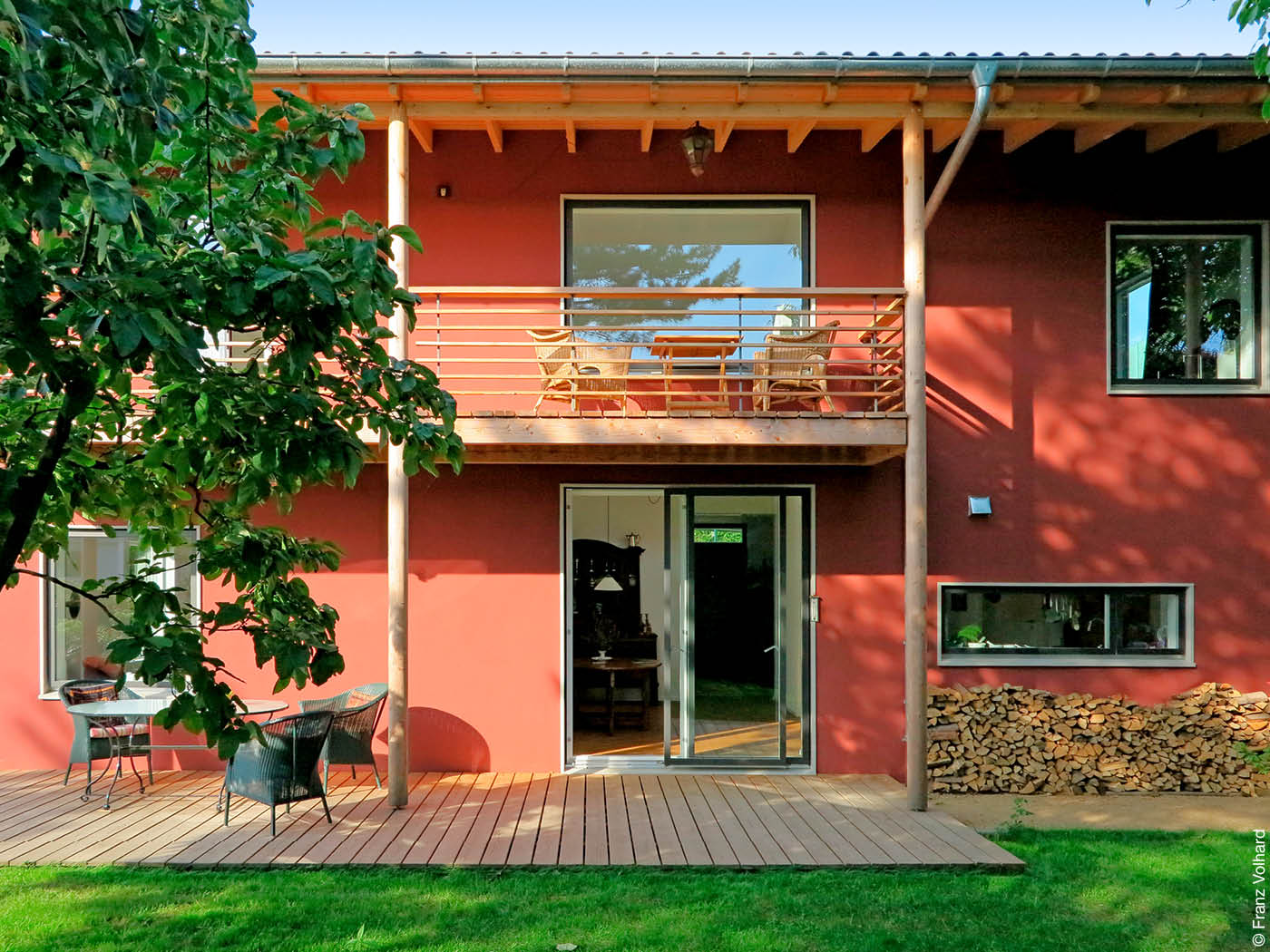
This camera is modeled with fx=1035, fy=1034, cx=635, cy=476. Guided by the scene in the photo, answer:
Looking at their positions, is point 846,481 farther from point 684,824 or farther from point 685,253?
point 684,824

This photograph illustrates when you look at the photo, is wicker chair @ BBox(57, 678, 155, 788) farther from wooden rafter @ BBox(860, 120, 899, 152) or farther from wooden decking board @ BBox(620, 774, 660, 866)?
wooden rafter @ BBox(860, 120, 899, 152)

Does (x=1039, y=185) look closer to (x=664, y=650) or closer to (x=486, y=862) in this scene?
(x=664, y=650)

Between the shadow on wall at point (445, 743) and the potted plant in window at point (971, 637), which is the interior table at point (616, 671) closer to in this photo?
the shadow on wall at point (445, 743)

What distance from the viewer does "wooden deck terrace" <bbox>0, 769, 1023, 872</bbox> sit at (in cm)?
591

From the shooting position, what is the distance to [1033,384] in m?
8.48

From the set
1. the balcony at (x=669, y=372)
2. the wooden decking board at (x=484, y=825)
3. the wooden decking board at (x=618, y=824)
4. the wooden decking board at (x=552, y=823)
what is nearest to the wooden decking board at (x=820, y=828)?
the wooden decking board at (x=618, y=824)

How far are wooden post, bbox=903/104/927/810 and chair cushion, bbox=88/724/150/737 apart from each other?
17.9 feet

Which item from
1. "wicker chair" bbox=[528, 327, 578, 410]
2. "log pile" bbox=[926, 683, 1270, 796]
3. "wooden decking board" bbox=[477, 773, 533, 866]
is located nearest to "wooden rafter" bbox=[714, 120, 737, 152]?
"wicker chair" bbox=[528, 327, 578, 410]

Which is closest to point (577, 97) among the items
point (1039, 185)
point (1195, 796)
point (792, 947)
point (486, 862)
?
point (1039, 185)

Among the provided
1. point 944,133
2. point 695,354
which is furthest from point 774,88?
point 695,354

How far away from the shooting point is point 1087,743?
26.6ft

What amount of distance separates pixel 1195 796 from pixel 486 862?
563cm

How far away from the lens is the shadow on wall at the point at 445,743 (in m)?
8.30

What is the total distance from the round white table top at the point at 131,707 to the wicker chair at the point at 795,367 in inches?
163
